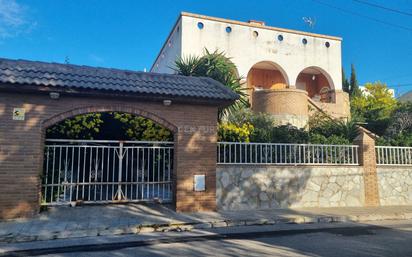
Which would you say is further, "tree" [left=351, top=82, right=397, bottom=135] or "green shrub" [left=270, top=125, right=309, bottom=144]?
"tree" [left=351, top=82, right=397, bottom=135]

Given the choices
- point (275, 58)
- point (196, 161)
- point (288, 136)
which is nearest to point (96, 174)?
point (196, 161)

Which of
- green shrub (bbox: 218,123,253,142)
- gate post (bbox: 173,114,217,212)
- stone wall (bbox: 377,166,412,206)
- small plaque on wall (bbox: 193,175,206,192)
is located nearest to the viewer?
gate post (bbox: 173,114,217,212)

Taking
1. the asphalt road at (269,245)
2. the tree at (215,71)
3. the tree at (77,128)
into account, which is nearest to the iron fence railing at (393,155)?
the asphalt road at (269,245)

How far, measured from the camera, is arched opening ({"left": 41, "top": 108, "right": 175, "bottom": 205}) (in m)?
8.22

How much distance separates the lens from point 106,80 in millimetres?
8258

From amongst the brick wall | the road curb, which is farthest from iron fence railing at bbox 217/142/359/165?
the road curb

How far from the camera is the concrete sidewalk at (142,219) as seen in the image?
21.0 feet

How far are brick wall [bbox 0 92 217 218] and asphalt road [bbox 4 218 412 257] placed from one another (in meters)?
2.09

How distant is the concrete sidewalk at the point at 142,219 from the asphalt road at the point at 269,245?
0.71m

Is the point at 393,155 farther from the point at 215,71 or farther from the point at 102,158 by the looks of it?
the point at 102,158

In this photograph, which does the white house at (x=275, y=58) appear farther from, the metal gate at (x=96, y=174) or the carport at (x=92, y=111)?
the metal gate at (x=96, y=174)

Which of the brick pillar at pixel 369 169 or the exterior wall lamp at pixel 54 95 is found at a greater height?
the exterior wall lamp at pixel 54 95

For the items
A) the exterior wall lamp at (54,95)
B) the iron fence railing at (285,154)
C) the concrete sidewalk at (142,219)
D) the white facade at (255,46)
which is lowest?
the concrete sidewalk at (142,219)

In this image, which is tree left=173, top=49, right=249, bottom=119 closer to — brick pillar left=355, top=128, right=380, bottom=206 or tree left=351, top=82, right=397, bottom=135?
brick pillar left=355, top=128, right=380, bottom=206
